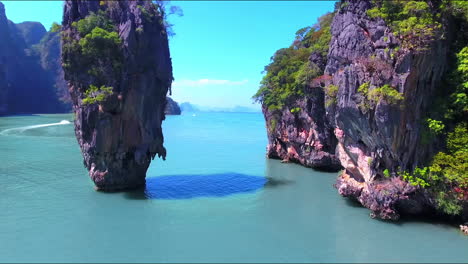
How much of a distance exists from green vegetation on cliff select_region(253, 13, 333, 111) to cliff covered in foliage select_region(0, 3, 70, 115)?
100353 millimetres

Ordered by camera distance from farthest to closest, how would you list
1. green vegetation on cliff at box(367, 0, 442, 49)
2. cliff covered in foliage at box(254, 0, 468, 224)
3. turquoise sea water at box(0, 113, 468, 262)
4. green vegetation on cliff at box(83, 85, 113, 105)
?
green vegetation on cliff at box(83, 85, 113, 105), cliff covered in foliage at box(254, 0, 468, 224), green vegetation on cliff at box(367, 0, 442, 49), turquoise sea water at box(0, 113, 468, 262)

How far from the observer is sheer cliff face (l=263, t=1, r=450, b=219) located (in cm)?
1548

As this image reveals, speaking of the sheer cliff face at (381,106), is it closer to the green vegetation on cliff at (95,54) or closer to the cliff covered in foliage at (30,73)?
the green vegetation on cliff at (95,54)

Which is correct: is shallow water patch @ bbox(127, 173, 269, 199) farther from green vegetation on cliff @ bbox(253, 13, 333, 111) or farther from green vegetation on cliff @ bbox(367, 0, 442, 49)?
green vegetation on cliff @ bbox(367, 0, 442, 49)

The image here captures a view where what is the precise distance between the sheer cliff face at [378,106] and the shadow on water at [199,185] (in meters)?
7.54

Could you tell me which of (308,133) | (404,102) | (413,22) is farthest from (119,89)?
(308,133)

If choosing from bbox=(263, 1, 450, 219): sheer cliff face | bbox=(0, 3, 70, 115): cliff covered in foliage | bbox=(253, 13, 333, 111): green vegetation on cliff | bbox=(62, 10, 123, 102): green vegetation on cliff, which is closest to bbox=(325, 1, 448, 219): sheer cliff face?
bbox=(263, 1, 450, 219): sheer cliff face

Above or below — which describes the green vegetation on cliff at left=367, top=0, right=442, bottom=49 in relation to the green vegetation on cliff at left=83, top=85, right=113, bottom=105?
above

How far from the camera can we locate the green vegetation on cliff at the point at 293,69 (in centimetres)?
2748

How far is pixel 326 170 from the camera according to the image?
2952cm

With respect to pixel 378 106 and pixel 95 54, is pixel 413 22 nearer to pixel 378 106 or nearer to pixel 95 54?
pixel 378 106

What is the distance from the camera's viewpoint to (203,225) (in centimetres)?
1645

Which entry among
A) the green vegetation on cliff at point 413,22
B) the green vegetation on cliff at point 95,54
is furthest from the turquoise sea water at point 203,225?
the green vegetation on cliff at point 413,22

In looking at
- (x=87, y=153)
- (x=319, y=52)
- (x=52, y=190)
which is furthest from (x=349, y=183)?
(x=52, y=190)
